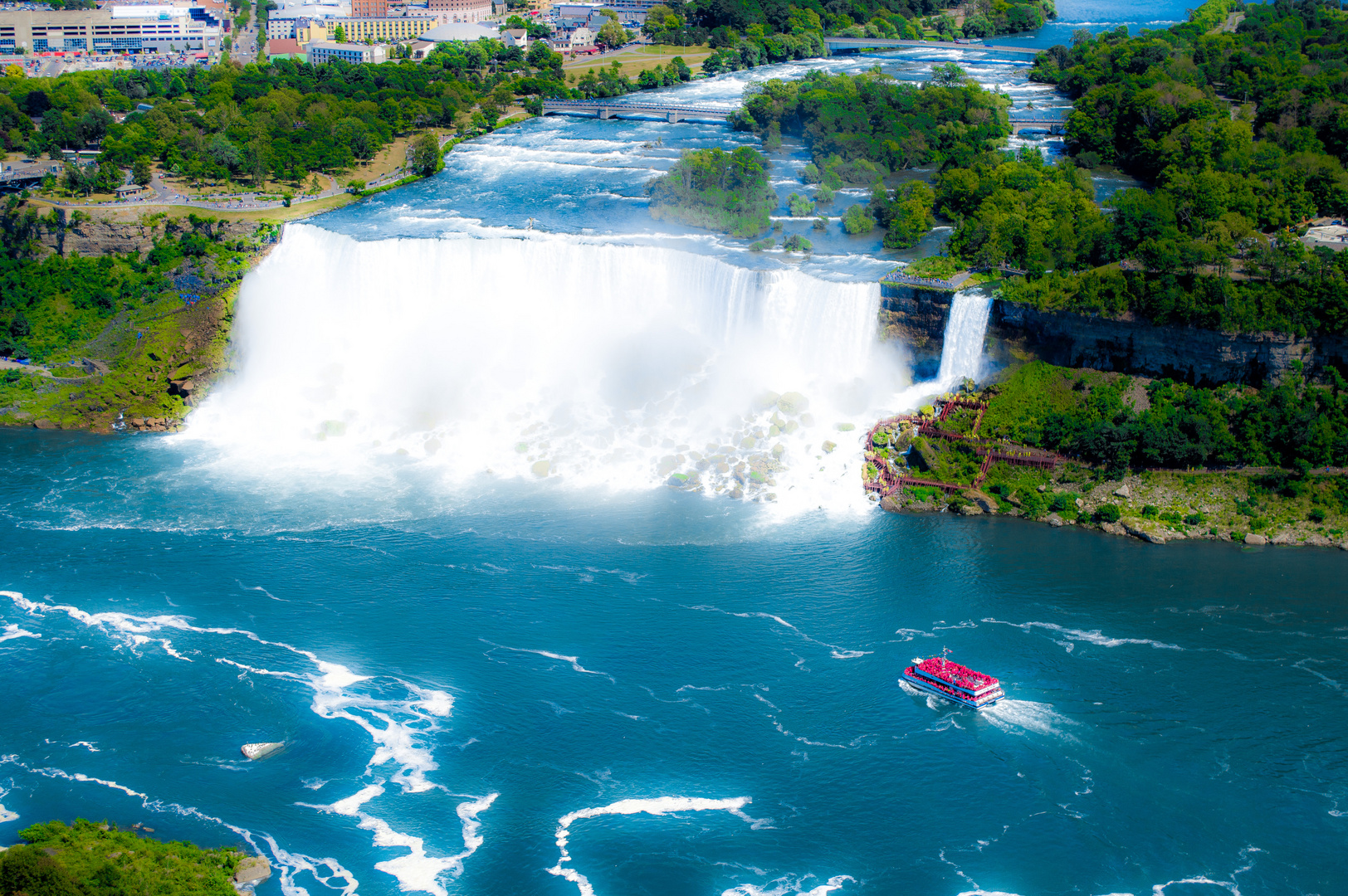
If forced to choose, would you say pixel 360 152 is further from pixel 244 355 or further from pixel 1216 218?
pixel 1216 218

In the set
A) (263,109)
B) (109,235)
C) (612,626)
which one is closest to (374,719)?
(612,626)

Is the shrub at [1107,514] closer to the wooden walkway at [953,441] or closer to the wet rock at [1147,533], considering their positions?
the wet rock at [1147,533]

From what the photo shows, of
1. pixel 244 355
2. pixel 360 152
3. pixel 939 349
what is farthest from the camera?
pixel 360 152

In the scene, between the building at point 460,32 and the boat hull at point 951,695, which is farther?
the building at point 460,32

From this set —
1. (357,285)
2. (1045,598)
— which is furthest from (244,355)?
(1045,598)

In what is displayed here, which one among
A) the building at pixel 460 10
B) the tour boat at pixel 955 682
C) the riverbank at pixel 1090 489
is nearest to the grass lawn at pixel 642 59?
the building at pixel 460 10

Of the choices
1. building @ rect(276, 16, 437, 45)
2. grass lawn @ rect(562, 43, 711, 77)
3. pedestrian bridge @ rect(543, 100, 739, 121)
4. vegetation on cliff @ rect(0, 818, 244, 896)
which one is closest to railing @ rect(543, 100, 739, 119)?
pedestrian bridge @ rect(543, 100, 739, 121)
